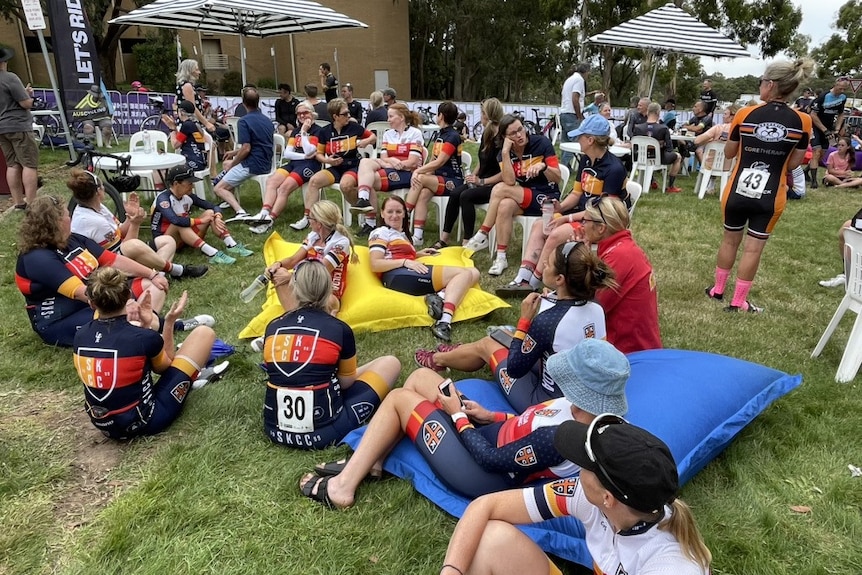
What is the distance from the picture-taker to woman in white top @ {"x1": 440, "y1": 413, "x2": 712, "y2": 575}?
54.6 inches

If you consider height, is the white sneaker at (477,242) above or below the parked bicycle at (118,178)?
below

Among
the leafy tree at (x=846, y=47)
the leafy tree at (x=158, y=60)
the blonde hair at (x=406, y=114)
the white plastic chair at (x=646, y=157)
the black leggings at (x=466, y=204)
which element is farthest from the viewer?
the leafy tree at (x=846, y=47)

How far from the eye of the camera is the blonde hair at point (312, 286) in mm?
2797

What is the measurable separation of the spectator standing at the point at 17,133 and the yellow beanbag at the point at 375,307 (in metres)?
4.45

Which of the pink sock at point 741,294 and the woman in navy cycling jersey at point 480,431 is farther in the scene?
the pink sock at point 741,294

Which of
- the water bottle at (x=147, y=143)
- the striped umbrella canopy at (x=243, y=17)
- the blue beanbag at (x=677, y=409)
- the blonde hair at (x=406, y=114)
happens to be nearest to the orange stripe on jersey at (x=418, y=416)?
the blue beanbag at (x=677, y=409)

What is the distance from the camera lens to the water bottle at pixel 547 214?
5104 mm

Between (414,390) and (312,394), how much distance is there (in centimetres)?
51

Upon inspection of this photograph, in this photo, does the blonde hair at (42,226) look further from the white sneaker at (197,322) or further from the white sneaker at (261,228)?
the white sneaker at (261,228)

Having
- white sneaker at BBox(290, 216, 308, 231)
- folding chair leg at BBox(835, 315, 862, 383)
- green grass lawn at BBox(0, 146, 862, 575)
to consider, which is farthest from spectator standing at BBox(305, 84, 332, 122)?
folding chair leg at BBox(835, 315, 862, 383)

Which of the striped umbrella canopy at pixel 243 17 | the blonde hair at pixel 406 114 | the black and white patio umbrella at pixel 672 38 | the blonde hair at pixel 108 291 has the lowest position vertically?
the blonde hair at pixel 108 291

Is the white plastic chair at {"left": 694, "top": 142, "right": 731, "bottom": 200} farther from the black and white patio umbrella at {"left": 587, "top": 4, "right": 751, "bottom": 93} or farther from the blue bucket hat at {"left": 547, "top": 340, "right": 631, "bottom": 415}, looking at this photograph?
the blue bucket hat at {"left": 547, "top": 340, "right": 631, "bottom": 415}

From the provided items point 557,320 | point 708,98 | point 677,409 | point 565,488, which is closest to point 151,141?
point 557,320

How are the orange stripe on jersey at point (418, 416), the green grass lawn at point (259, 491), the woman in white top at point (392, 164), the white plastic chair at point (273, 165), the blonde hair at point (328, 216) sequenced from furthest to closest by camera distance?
1. the white plastic chair at point (273, 165)
2. the woman in white top at point (392, 164)
3. the blonde hair at point (328, 216)
4. the orange stripe on jersey at point (418, 416)
5. the green grass lawn at point (259, 491)
